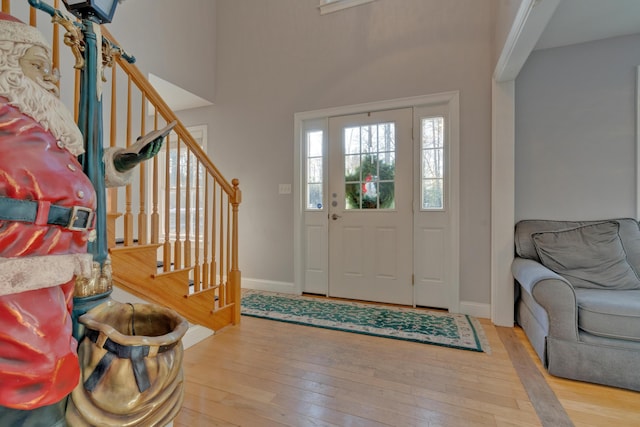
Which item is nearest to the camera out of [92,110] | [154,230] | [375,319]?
[92,110]

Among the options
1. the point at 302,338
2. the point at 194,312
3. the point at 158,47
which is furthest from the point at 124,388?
the point at 158,47

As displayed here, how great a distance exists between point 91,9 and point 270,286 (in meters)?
2.95

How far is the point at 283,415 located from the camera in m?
1.33

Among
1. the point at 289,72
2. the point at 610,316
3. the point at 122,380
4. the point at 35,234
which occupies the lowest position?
the point at 610,316

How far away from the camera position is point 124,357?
1.92 ft

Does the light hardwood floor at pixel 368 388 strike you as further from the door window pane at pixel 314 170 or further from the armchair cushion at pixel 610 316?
the door window pane at pixel 314 170

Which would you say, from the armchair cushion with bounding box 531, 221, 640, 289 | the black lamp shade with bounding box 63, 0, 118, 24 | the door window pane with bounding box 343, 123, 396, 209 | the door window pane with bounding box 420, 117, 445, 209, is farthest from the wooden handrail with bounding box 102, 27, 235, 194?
the armchair cushion with bounding box 531, 221, 640, 289

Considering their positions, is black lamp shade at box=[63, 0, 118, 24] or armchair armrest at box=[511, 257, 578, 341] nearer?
black lamp shade at box=[63, 0, 118, 24]

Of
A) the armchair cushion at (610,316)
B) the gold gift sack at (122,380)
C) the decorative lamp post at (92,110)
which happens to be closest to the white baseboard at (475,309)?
the armchair cushion at (610,316)

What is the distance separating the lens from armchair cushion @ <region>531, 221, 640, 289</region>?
77.2 inches

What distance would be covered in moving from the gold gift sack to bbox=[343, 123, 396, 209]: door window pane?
2.54 meters

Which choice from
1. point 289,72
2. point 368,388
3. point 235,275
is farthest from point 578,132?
point 235,275

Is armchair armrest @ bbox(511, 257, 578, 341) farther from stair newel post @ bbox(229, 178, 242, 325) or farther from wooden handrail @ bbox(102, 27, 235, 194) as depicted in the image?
wooden handrail @ bbox(102, 27, 235, 194)

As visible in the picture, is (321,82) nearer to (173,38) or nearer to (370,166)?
(370,166)
